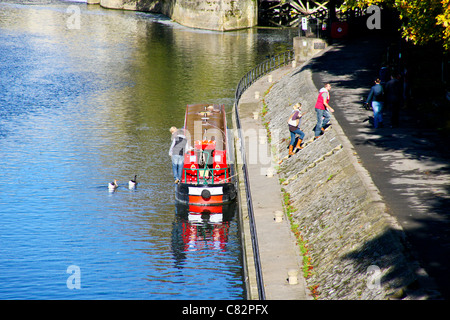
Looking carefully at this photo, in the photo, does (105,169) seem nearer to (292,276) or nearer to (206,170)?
(206,170)

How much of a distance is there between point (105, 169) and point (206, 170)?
601cm

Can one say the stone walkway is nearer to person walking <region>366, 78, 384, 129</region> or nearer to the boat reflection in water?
the boat reflection in water

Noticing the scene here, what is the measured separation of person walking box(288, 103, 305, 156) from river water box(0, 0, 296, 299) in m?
3.87

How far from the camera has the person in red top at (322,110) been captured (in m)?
24.1

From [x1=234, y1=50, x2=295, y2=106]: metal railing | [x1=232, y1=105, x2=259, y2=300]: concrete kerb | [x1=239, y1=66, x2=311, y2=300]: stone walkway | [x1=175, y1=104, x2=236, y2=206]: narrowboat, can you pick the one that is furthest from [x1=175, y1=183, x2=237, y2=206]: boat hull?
[x1=234, y1=50, x2=295, y2=106]: metal railing

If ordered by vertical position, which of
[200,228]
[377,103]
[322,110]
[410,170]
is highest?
[377,103]

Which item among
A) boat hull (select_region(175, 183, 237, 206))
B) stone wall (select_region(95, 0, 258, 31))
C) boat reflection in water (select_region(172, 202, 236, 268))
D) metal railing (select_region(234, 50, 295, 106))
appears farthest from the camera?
stone wall (select_region(95, 0, 258, 31))

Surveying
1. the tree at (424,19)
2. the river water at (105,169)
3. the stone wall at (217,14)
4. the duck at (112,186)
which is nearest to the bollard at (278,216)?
the river water at (105,169)

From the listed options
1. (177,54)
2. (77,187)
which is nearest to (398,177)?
(77,187)

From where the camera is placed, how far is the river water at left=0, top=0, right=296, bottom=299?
19.3 metres

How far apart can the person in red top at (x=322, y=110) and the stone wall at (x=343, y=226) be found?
0.44 m

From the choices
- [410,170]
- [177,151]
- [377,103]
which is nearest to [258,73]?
[177,151]

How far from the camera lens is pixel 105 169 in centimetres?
2903
